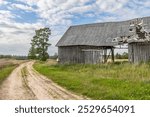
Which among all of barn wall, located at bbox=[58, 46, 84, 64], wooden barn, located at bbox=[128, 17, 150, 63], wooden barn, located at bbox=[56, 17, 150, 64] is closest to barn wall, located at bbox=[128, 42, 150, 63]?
wooden barn, located at bbox=[128, 17, 150, 63]

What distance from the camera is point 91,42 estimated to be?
3866 cm

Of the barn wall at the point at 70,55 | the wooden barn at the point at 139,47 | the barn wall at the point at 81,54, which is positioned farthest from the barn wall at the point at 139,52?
the barn wall at the point at 70,55

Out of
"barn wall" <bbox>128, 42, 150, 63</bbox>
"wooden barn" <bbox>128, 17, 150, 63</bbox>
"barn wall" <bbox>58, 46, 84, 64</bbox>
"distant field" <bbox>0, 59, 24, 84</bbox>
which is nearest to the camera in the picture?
"distant field" <bbox>0, 59, 24, 84</bbox>

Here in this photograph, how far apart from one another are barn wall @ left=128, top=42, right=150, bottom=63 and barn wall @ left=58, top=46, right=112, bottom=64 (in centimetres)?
545

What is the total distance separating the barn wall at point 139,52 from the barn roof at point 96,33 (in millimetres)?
4184

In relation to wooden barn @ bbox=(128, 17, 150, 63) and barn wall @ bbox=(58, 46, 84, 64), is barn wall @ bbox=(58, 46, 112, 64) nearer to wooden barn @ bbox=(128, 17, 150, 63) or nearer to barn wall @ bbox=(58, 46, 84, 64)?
barn wall @ bbox=(58, 46, 84, 64)

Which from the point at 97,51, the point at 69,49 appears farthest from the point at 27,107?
the point at 69,49

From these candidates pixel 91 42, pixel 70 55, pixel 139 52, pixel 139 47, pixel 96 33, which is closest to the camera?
pixel 139 52

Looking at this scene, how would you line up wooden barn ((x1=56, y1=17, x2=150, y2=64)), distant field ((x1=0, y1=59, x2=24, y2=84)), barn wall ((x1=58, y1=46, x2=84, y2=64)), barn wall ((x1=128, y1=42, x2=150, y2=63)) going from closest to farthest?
distant field ((x1=0, y1=59, x2=24, y2=84)) → barn wall ((x1=128, y1=42, x2=150, y2=63)) → wooden barn ((x1=56, y1=17, x2=150, y2=64)) → barn wall ((x1=58, y1=46, x2=84, y2=64))

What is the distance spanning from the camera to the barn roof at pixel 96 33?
3791 cm

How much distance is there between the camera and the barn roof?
37.9 m

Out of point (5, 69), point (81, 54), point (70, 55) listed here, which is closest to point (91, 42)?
point (81, 54)

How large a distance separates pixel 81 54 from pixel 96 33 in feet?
11.9

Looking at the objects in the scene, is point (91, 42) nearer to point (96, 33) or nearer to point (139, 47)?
point (96, 33)
